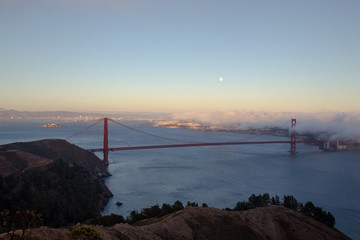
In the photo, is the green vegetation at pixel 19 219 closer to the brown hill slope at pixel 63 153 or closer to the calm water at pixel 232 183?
the calm water at pixel 232 183

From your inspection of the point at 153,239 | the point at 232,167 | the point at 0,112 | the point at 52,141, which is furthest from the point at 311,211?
the point at 0,112

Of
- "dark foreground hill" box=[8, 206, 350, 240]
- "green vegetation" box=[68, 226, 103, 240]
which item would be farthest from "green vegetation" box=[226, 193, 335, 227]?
"green vegetation" box=[68, 226, 103, 240]

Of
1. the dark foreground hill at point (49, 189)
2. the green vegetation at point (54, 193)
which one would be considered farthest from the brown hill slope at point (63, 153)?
the green vegetation at point (54, 193)

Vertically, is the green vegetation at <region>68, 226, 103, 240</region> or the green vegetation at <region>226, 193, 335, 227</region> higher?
the green vegetation at <region>68, 226, 103, 240</region>

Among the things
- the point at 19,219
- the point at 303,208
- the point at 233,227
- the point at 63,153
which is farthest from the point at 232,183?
the point at 19,219

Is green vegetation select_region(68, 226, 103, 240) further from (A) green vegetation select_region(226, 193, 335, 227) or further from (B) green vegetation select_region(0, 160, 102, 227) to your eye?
(A) green vegetation select_region(226, 193, 335, 227)

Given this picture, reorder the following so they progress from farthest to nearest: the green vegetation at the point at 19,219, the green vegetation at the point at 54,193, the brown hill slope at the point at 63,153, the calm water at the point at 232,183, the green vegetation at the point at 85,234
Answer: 1. the brown hill slope at the point at 63,153
2. the calm water at the point at 232,183
3. the green vegetation at the point at 54,193
4. the green vegetation at the point at 85,234
5. the green vegetation at the point at 19,219

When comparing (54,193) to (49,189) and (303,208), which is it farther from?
(303,208)

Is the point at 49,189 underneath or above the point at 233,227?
underneath
